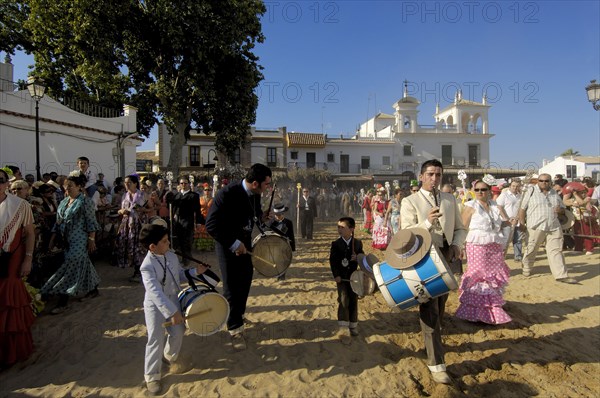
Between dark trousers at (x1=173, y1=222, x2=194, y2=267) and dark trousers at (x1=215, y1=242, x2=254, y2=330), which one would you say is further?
dark trousers at (x1=173, y1=222, x2=194, y2=267)

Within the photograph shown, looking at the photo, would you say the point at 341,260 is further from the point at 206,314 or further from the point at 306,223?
the point at 306,223

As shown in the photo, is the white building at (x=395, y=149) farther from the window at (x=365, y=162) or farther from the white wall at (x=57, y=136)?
the white wall at (x=57, y=136)

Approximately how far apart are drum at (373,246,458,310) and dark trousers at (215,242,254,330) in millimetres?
1536

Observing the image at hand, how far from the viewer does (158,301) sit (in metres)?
3.01

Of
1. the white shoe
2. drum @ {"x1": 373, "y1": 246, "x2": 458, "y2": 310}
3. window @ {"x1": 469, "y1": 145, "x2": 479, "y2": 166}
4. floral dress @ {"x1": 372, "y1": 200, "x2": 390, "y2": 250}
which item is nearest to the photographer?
drum @ {"x1": 373, "y1": 246, "x2": 458, "y2": 310}

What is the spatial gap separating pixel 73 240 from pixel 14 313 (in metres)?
1.46

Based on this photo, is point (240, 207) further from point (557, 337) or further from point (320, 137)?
point (320, 137)

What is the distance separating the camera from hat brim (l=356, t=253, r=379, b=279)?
12.7ft

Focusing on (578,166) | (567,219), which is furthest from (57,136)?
(578,166)

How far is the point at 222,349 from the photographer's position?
3820 millimetres

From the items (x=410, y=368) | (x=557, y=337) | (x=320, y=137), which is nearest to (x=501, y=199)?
(x=557, y=337)

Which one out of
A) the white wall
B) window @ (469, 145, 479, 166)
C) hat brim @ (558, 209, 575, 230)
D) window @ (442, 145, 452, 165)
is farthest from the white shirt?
window @ (469, 145, 479, 166)

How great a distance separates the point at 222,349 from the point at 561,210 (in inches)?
296

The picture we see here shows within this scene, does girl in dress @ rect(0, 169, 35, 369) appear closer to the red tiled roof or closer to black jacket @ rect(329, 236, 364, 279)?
black jacket @ rect(329, 236, 364, 279)
